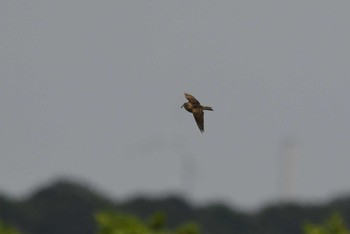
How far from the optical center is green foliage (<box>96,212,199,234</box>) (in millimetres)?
62562

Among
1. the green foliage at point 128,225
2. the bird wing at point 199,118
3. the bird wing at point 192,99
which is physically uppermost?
the green foliage at point 128,225

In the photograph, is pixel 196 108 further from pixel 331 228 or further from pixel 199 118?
pixel 331 228

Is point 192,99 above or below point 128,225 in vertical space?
below

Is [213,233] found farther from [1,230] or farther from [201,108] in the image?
[201,108]

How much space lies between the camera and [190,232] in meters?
64.8

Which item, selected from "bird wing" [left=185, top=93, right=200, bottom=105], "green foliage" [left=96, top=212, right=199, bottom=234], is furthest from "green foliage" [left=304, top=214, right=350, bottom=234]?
"bird wing" [left=185, top=93, right=200, bottom=105]

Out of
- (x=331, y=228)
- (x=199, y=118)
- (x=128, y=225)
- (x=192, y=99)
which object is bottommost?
(x=199, y=118)

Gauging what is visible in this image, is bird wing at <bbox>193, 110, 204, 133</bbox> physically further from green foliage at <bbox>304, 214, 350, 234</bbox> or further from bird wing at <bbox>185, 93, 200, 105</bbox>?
green foliage at <bbox>304, 214, 350, 234</bbox>

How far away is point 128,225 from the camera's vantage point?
2493 inches

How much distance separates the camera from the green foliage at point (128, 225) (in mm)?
62562

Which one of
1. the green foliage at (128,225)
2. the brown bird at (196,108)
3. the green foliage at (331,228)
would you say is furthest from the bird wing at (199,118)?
the green foliage at (331,228)

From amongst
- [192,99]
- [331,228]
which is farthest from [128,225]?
[192,99]

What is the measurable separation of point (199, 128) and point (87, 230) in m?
161

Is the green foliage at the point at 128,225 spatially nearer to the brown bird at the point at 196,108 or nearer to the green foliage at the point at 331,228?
the green foliage at the point at 331,228
